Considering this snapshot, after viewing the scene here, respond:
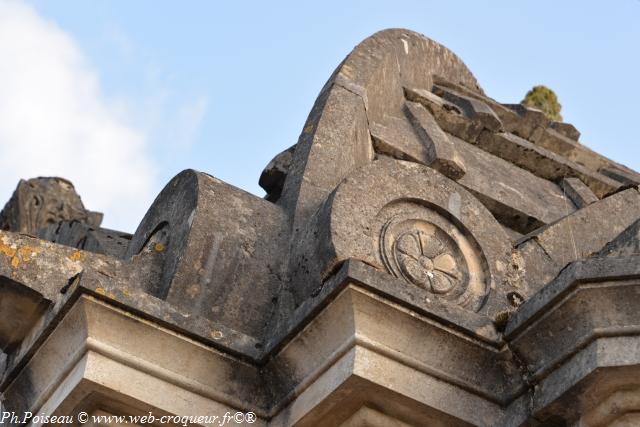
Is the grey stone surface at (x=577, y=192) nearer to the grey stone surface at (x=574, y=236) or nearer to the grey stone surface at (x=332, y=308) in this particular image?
the grey stone surface at (x=574, y=236)

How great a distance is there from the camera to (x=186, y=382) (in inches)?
184

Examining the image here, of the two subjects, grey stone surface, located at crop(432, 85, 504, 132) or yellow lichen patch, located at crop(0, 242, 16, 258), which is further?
grey stone surface, located at crop(432, 85, 504, 132)

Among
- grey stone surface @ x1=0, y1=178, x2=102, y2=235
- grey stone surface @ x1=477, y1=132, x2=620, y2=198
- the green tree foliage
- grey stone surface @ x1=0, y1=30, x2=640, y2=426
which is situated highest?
the green tree foliage

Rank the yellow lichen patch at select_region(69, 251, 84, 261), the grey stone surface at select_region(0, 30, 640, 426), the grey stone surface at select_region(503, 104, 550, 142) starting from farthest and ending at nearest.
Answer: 1. the grey stone surface at select_region(503, 104, 550, 142)
2. the yellow lichen patch at select_region(69, 251, 84, 261)
3. the grey stone surface at select_region(0, 30, 640, 426)

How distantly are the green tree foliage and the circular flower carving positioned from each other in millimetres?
6848

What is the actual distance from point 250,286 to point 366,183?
24.8 inches

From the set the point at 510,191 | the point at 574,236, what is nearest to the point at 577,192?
the point at 510,191

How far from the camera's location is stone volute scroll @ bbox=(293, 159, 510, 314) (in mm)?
4910

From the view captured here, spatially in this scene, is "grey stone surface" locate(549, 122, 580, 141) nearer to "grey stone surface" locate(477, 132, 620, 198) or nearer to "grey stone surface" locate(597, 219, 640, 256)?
"grey stone surface" locate(477, 132, 620, 198)

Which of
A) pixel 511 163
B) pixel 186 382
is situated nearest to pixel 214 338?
pixel 186 382

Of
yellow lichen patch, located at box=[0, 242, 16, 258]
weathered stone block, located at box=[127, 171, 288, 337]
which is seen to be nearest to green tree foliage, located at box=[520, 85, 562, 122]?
weathered stone block, located at box=[127, 171, 288, 337]

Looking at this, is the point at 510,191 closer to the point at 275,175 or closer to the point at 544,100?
the point at 275,175

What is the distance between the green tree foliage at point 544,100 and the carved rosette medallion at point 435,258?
6.77 meters

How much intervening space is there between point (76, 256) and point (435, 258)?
141 cm
